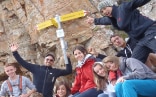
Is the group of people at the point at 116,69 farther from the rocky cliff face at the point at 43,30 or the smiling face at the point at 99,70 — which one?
the rocky cliff face at the point at 43,30

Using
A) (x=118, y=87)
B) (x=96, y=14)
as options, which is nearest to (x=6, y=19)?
(x=96, y=14)

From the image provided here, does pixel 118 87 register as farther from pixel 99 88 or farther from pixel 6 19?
pixel 6 19

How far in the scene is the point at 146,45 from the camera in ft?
18.3

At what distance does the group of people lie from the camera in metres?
4.89

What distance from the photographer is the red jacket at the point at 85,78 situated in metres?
Result: 6.25

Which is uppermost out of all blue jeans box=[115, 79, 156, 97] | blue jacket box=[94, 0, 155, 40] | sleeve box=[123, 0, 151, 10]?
sleeve box=[123, 0, 151, 10]

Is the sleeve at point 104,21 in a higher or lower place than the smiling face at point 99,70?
higher

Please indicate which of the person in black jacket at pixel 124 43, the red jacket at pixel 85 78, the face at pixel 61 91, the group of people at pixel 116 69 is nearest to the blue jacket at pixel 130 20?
the group of people at pixel 116 69

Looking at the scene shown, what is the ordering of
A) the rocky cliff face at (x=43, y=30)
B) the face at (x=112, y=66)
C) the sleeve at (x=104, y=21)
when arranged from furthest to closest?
the rocky cliff face at (x=43, y=30)
the sleeve at (x=104, y=21)
the face at (x=112, y=66)

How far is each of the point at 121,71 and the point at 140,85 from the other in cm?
62

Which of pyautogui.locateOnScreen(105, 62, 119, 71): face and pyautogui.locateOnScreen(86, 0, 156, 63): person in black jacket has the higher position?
pyautogui.locateOnScreen(86, 0, 156, 63): person in black jacket

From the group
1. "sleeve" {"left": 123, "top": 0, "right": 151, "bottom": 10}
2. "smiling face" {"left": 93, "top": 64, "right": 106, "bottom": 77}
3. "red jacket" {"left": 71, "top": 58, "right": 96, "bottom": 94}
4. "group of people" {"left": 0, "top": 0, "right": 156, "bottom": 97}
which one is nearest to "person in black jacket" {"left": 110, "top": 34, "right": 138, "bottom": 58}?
"group of people" {"left": 0, "top": 0, "right": 156, "bottom": 97}

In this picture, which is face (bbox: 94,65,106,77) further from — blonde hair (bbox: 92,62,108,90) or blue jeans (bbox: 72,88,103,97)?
blue jeans (bbox: 72,88,103,97)

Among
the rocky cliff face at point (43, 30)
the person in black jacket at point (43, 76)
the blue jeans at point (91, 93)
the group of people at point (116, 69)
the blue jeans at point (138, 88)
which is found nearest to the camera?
the blue jeans at point (138, 88)
